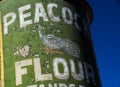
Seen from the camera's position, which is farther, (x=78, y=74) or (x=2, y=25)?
(x=2, y=25)

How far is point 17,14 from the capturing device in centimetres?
2531

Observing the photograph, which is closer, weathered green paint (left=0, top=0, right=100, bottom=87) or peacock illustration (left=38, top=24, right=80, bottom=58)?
weathered green paint (left=0, top=0, right=100, bottom=87)

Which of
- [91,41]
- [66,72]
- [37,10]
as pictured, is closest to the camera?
[66,72]

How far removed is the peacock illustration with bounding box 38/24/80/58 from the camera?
2391 centimetres

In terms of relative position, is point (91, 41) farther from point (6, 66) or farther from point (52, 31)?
point (6, 66)

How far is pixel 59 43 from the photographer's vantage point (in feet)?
79.3

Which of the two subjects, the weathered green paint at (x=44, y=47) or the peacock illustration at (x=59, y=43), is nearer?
the weathered green paint at (x=44, y=47)

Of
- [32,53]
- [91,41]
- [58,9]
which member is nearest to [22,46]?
[32,53]

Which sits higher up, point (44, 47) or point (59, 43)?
point (59, 43)

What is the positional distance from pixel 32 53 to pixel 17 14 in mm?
3749

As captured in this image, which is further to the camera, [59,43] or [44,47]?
[59,43]

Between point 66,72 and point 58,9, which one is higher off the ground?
point 58,9

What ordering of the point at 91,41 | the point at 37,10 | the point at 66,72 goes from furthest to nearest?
the point at 91,41
the point at 37,10
the point at 66,72

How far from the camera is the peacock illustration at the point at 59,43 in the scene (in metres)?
23.9
